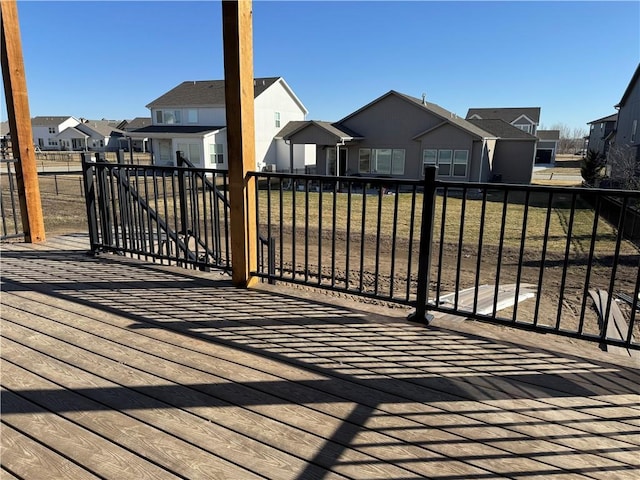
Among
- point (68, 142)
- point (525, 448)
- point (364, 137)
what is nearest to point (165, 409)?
point (525, 448)

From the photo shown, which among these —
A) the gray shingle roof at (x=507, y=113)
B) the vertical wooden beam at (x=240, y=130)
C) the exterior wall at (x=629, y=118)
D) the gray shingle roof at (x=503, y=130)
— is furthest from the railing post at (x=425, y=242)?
the gray shingle roof at (x=507, y=113)

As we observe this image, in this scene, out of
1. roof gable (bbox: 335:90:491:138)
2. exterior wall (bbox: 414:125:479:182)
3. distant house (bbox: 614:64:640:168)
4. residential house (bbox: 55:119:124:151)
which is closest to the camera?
distant house (bbox: 614:64:640:168)

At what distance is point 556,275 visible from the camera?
6656 millimetres

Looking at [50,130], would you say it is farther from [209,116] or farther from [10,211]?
[10,211]

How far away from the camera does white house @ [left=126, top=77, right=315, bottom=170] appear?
2484 cm

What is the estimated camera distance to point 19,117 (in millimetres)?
4516

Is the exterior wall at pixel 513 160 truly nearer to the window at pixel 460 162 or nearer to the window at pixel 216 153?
the window at pixel 460 162

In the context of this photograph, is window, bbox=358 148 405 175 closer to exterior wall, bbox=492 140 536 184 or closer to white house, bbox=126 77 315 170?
exterior wall, bbox=492 140 536 184

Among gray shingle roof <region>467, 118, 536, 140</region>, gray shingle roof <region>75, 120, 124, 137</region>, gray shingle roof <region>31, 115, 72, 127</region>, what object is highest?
gray shingle roof <region>31, 115, 72, 127</region>

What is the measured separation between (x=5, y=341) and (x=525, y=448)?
2.79 meters

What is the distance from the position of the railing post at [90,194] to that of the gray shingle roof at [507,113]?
35537 mm

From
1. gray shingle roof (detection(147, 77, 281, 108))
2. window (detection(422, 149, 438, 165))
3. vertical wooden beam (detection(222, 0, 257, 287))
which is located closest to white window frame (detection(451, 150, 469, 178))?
window (detection(422, 149, 438, 165))

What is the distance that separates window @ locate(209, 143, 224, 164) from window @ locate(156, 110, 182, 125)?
3482 mm

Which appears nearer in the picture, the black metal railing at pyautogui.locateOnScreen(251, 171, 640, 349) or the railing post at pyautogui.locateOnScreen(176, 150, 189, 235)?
the black metal railing at pyautogui.locateOnScreen(251, 171, 640, 349)
